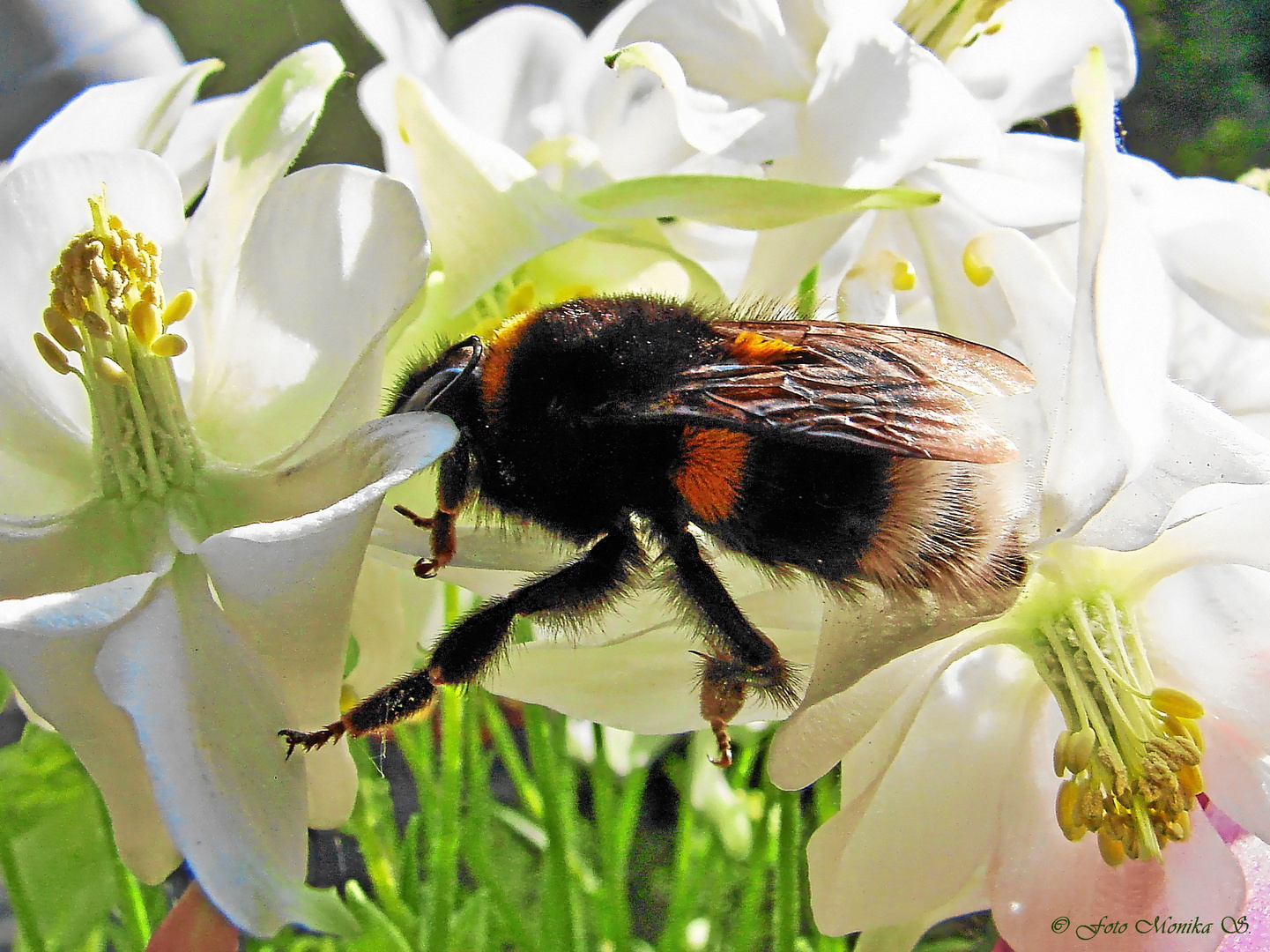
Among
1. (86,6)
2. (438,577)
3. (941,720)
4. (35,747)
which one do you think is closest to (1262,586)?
(941,720)

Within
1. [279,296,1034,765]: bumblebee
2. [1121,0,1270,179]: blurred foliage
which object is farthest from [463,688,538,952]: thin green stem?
[1121,0,1270,179]: blurred foliage

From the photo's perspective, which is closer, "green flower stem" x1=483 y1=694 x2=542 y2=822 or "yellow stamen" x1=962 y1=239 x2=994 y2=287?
"yellow stamen" x1=962 y1=239 x2=994 y2=287

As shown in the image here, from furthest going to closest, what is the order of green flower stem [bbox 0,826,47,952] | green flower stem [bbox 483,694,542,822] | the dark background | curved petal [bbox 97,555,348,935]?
the dark background < green flower stem [bbox 483,694,542,822] < green flower stem [bbox 0,826,47,952] < curved petal [bbox 97,555,348,935]

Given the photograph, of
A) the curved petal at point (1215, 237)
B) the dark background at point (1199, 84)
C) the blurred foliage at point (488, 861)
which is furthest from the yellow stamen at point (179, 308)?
the dark background at point (1199, 84)

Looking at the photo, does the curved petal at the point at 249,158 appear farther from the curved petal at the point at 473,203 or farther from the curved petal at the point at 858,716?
the curved petal at the point at 858,716

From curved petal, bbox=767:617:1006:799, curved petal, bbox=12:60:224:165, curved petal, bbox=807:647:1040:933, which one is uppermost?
curved petal, bbox=12:60:224:165

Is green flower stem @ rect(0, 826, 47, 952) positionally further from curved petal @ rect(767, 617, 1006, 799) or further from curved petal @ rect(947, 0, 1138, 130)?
curved petal @ rect(947, 0, 1138, 130)
